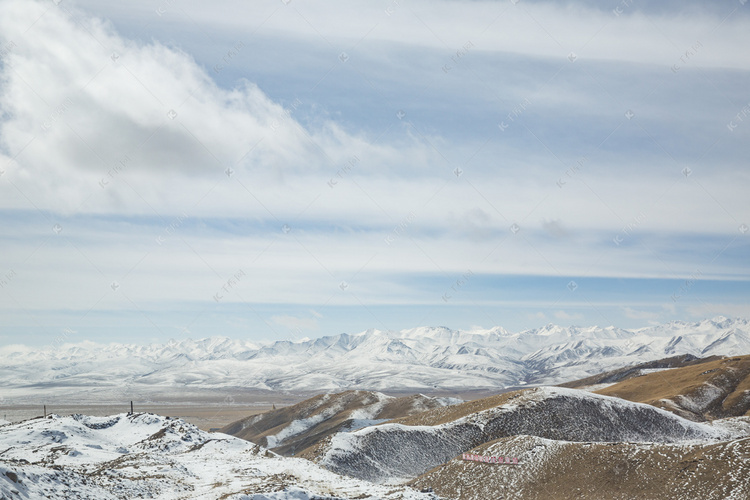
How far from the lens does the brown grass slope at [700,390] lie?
86.6 m

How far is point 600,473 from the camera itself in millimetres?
42594

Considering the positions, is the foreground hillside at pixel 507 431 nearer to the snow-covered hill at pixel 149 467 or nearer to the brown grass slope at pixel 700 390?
the snow-covered hill at pixel 149 467

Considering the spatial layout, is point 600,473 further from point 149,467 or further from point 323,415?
point 323,415

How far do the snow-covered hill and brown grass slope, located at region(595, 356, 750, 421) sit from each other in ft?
232

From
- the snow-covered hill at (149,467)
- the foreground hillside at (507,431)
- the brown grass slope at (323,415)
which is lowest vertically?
the brown grass slope at (323,415)

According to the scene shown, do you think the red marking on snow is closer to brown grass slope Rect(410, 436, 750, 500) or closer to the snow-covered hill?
brown grass slope Rect(410, 436, 750, 500)

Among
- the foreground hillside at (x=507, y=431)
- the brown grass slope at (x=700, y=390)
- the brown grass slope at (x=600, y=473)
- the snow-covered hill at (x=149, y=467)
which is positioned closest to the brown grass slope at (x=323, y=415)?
the foreground hillside at (x=507, y=431)

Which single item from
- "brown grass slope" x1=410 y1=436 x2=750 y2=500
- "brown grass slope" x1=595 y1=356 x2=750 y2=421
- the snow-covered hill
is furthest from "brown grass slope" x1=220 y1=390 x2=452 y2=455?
"brown grass slope" x1=410 y1=436 x2=750 y2=500

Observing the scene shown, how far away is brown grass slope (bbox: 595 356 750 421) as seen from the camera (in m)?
86.6

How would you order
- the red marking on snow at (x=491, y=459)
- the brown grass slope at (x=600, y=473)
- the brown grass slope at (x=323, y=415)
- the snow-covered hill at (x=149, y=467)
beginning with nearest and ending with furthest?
the snow-covered hill at (x=149, y=467) → the brown grass slope at (x=600, y=473) → the red marking on snow at (x=491, y=459) → the brown grass slope at (x=323, y=415)

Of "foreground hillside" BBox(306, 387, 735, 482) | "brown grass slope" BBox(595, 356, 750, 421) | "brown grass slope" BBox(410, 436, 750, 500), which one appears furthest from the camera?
"brown grass slope" BBox(595, 356, 750, 421)

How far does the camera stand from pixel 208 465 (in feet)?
158

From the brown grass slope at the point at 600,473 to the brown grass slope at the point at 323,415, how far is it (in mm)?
51965

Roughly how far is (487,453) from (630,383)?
77796mm
